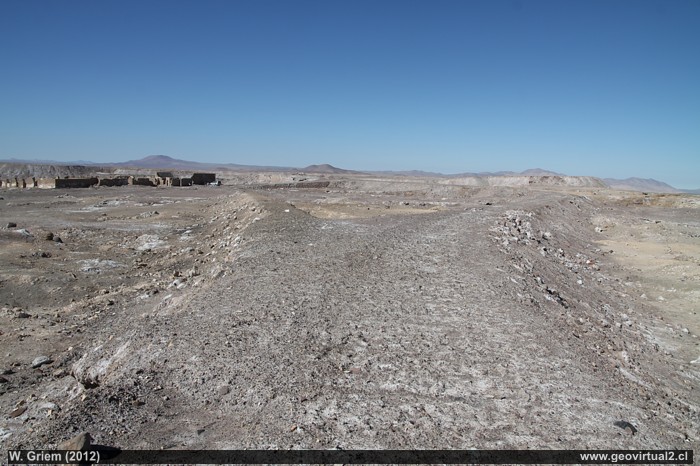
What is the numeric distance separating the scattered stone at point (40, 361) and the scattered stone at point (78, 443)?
4.19 metres

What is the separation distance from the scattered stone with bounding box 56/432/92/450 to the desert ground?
0.19 metres

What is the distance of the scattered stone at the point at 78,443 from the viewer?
11.5 ft

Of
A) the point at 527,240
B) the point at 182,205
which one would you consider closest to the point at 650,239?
the point at 527,240

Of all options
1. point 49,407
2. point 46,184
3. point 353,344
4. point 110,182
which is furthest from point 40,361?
point 46,184

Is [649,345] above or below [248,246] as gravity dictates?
below

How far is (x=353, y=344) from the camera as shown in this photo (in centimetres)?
566

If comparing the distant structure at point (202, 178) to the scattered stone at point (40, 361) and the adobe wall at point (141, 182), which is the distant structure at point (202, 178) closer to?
the adobe wall at point (141, 182)

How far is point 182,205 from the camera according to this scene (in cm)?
2839

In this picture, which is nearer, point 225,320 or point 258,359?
point 258,359

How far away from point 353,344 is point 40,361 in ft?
17.3

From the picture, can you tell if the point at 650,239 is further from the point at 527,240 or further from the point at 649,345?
the point at 649,345

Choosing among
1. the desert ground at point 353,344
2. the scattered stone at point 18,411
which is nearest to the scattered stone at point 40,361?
the desert ground at point 353,344

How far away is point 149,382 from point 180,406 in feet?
2.23

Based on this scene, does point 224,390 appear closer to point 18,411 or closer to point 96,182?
point 18,411
